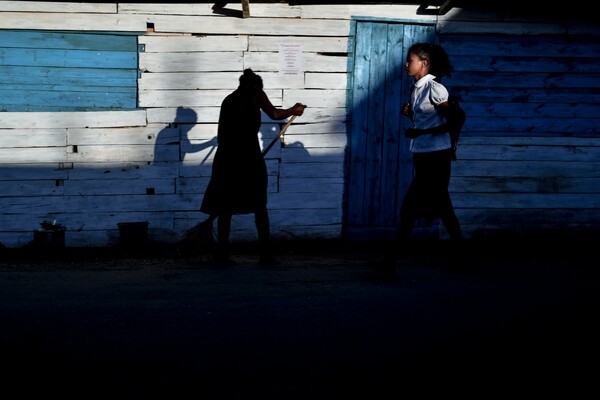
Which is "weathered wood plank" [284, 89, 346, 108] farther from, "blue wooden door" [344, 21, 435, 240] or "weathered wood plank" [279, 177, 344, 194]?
"weathered wood plank" [279, 177, 344, 194]

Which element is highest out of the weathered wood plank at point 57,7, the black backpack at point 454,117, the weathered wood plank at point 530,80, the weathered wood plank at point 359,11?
the weathered wood plank at point 359,11

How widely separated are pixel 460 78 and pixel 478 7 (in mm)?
875

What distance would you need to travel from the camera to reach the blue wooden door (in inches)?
405

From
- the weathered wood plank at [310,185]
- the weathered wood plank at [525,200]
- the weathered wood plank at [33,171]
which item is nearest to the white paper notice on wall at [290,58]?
the weathered wood plank at [310,185]

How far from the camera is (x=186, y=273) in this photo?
789 centimetres

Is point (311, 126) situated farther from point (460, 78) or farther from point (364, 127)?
point (460, 78)

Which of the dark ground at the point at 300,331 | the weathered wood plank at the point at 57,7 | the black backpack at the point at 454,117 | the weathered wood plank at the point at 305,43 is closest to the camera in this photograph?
the dark ground at the point at 300,331

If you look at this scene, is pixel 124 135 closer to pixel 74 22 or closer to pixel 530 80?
pixel 74 22

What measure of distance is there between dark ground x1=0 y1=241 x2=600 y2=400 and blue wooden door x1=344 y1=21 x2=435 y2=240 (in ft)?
6.40

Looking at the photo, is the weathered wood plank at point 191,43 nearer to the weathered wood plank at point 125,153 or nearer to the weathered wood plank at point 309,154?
the weathered wood plank at point 125,153

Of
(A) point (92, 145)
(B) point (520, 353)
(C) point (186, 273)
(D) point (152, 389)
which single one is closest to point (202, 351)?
(D) point (152, 389)

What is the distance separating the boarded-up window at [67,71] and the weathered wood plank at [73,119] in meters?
0.07

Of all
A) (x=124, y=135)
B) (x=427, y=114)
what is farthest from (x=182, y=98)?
(x=427, y=114)

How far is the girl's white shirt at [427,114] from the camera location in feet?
23.4
